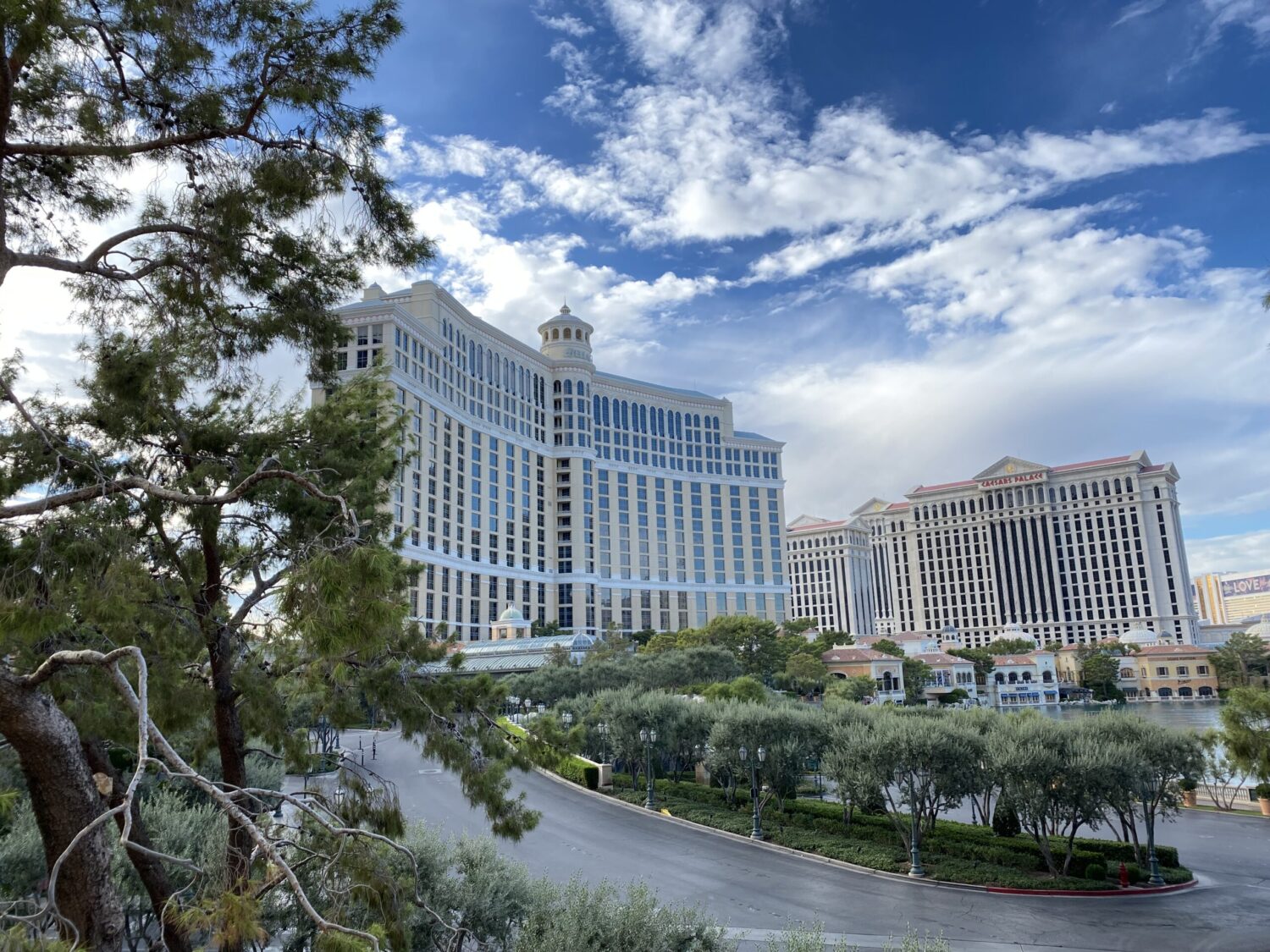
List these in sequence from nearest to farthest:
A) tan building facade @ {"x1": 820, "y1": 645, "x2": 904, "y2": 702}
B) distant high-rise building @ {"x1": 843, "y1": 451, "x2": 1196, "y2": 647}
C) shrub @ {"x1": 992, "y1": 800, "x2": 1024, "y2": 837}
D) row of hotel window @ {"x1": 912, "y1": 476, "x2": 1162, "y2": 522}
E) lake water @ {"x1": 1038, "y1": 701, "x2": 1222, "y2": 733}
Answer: shrub @ {"x1": 992, "y1": 800, "x2": 1024, "y2": 837} → lake water @ {"x1": 1038, "y1": 701, "x2": 1222, "y2": 733} → tan building facade @ {"x1": 820, "y1": 645, "x2": 904, "y2": 702} → distant high-rise building @ {"x1": 843, "y1": 451, "x2": 1196, "y2": 647} → row of hotel window @ {"x1": 912, "y1": 476, "x2": 1162, "y2": 522}

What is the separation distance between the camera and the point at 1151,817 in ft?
68.3

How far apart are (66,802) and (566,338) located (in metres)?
110

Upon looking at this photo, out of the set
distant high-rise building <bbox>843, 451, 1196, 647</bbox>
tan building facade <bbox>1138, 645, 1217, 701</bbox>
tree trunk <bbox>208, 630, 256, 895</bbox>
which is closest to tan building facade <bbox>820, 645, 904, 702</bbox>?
tan building facade <bbox>1138, 645, 1217, 701</bbox>

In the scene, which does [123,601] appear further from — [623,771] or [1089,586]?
[1089,586]

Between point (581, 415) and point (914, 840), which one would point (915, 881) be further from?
point (581, 415)

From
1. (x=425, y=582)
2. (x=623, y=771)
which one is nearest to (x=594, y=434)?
(x=425, y=582)

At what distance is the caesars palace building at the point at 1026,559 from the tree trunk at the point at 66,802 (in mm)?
149060

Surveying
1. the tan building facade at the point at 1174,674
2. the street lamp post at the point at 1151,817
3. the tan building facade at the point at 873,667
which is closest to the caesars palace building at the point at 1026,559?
the tan building facade at the point at 1174,674

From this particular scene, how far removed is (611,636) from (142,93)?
67744 millimetres

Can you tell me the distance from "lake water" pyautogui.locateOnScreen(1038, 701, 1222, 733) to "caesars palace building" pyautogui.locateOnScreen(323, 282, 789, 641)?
39.6 meters

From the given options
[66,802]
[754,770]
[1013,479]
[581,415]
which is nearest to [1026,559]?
[1013,479]

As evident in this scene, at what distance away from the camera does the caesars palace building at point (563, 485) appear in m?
81.9

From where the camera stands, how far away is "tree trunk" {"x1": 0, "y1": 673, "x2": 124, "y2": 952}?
469 centimetres

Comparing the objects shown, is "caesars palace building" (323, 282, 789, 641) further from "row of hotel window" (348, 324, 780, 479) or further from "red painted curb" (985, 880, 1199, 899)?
"red painted curb" (985, 880, 1199, 899)
